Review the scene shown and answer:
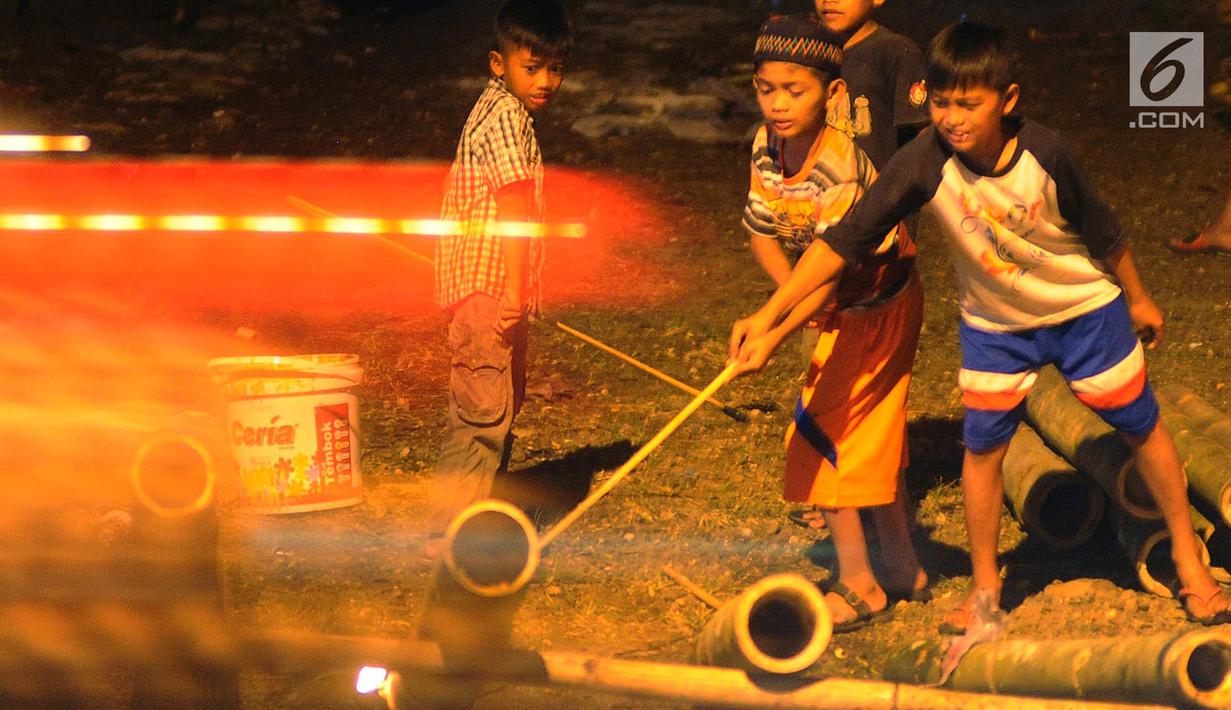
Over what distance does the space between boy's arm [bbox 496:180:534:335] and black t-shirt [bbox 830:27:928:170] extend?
3.73 feet

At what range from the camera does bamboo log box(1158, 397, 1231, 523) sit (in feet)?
→ 16.0

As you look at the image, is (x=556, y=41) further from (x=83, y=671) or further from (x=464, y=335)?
Result: (x=83, y=671)

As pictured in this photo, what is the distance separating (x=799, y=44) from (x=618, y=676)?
1.98 metres

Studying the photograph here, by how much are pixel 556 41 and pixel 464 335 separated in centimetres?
106

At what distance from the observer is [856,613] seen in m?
5.00

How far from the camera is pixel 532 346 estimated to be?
28.1 feet

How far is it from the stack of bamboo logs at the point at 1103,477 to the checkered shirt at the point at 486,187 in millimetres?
1964

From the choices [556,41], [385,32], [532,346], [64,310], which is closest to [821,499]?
[556,41]

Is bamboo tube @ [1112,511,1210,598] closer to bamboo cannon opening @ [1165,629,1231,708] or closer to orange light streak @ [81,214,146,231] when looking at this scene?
bamboo cannon opening @ [1165,629,1231,708]

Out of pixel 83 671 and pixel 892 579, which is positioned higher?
pixel 892 579

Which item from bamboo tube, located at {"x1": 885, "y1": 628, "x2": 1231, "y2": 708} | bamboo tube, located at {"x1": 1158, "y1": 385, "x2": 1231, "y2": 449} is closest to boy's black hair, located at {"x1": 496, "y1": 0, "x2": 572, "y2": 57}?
bamboo tube, located at {"x1": 885, "y1": 628, "x2": 1231, "y2": 708}

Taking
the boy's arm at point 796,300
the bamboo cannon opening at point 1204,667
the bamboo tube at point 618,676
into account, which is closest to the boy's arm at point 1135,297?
the boy's arm at point 796,300

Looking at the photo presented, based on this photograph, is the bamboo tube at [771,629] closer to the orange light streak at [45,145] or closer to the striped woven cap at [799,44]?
the striped woven cap at [799,44]

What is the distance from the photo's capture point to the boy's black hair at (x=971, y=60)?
4293mm
